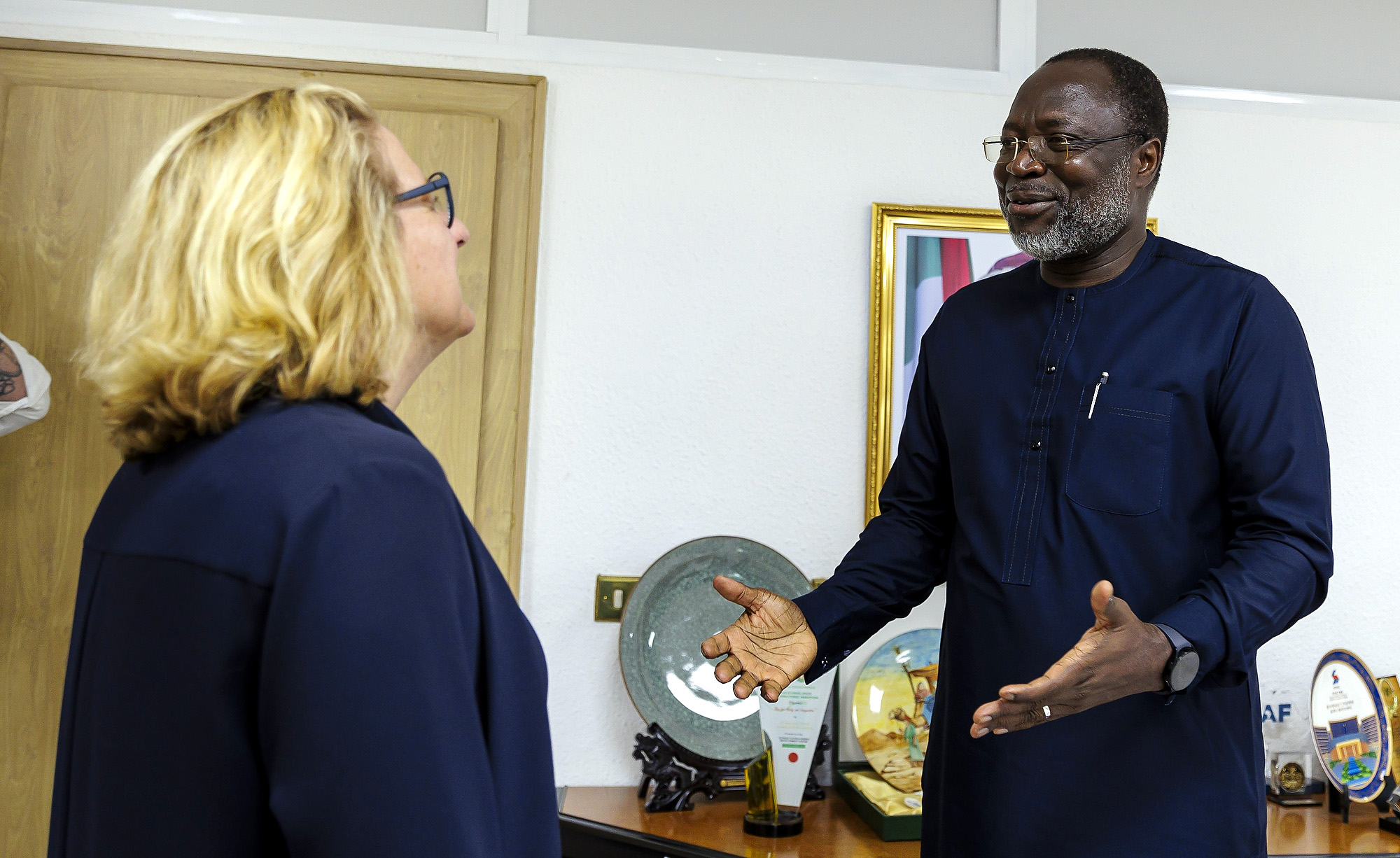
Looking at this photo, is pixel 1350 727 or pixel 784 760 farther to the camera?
pixel 1350 727

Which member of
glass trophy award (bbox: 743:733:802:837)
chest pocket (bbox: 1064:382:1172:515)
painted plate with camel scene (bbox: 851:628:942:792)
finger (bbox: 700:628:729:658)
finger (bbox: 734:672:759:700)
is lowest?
glass trophy award (bbox: 743:733:802:837)

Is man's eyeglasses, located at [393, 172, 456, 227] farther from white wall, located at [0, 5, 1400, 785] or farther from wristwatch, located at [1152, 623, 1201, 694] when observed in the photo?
white wall, located at [0, 5, 1400, 785]

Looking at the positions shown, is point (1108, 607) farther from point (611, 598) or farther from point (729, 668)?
point (611, 598)

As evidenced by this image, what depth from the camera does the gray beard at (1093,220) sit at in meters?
1.46

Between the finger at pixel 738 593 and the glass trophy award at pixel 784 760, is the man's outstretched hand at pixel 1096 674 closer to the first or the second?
the finger at pixel 738 593

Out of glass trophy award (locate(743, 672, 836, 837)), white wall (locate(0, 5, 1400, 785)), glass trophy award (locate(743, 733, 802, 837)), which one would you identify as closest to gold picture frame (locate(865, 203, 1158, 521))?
white wall (locate(0, 5, 1400, 785))

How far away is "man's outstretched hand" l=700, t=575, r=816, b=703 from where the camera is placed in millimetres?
1378

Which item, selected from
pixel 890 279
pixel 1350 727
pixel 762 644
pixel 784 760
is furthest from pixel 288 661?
pixel 1350 727

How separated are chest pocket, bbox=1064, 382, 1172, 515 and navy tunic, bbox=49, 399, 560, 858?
925mm

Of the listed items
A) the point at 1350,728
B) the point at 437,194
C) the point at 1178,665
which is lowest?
the point at 1350,728

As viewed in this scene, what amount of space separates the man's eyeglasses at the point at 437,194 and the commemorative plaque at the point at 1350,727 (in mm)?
2142

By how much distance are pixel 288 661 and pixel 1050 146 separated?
1.23 m

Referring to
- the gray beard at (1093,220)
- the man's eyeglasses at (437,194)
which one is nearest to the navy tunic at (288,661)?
the man's eyeglasses at (437,194)

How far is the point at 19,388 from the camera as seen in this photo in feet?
6.49
